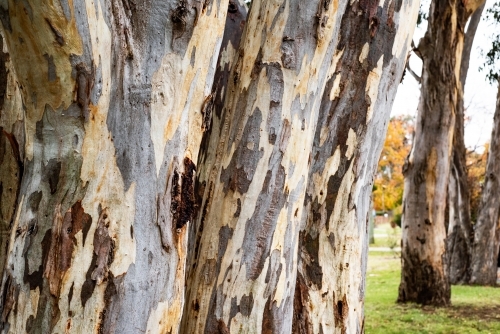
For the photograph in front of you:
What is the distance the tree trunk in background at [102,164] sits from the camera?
7.14ft

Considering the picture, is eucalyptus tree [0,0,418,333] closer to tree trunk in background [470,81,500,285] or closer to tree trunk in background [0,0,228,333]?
tree trunk in background [0,0,228,333]

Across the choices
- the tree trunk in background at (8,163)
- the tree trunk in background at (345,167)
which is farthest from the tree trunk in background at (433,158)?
the tree trunk in background at (8,163)

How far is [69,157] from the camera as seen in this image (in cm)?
226

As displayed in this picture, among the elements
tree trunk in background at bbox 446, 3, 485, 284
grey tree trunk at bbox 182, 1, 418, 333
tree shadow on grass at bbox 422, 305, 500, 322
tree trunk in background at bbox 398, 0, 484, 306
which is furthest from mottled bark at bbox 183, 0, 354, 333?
tree trunk in background at bbox 446, 3, 485, 284

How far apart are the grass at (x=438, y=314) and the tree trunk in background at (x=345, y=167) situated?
13.9 ft

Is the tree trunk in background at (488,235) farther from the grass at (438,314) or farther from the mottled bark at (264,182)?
the mottled bark at (264,182)

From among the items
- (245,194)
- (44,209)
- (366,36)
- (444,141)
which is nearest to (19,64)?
(44,209)

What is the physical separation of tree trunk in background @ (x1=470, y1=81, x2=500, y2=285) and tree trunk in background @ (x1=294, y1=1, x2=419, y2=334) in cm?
1005

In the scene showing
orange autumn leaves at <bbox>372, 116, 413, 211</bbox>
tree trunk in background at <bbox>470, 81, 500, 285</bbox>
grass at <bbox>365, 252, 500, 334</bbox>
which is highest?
orange autumn leaves at <bbox>372, 116, 413, 211</bbox>

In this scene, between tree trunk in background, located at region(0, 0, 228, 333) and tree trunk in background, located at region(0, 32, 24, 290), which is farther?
tree trunk in background, located at region(0, 32, 24, 290)

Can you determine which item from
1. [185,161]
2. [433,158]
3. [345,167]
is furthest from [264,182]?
[433,158]

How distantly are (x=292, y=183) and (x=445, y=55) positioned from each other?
284 inches

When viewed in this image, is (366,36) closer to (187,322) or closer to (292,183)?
(292,183)

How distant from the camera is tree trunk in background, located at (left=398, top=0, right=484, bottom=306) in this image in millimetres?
9375
